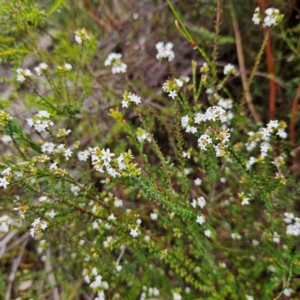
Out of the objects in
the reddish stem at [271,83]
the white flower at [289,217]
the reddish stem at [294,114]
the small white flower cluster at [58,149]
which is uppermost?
the reddish stem at [271,83]

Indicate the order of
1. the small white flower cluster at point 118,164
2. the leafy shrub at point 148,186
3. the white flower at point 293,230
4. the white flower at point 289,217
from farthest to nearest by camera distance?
the white flower at point 289,217 < the white flower at point 293,230 < the leafy shrub at point 148,186 < the small white flower cluster at point 118,164

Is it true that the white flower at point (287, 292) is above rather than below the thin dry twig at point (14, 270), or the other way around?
below

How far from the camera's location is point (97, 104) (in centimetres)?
269

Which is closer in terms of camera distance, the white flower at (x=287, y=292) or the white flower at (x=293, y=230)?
the white flower at (x=293, y=230)

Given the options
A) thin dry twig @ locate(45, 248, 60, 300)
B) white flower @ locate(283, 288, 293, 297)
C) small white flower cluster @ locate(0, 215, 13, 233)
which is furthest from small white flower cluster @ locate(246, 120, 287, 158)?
thin dry twig @ locate(45, 248, 60, 300)

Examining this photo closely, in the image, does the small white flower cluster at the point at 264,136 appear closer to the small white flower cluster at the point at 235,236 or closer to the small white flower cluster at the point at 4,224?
the small white flower cluster at the point at 235,236

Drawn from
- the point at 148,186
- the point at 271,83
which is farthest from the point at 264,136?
the point at 148,186

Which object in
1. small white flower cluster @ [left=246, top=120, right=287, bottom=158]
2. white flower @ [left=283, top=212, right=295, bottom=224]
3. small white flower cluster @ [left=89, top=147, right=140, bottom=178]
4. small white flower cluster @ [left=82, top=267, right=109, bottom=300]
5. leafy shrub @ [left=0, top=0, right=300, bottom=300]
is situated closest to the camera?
small white flower cluster @ [left=89, top=147, right=140, bottom=178]

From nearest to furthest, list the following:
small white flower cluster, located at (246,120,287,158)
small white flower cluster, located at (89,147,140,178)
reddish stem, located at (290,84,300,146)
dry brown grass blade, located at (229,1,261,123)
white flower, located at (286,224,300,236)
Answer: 1. small white flower cluster, located at (89,147,140,178)
2. small white flower cluster, located at (246,120,287,158)
3. white flower, located at (286,224,300,236)
4. reddish stem, located at (290,84,300,146)
5. dry brown grass blade, located at (229,1,261,123)

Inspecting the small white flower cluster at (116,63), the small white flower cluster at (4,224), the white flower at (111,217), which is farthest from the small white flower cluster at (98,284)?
the small white flower cluster at (116,63)

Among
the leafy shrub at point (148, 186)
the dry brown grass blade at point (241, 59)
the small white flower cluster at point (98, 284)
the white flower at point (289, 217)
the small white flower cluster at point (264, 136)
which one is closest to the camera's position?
the small white flower cluster at point (264, 136)

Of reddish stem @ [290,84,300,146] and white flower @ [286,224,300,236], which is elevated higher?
reddish stem @ [290,84,300,146]

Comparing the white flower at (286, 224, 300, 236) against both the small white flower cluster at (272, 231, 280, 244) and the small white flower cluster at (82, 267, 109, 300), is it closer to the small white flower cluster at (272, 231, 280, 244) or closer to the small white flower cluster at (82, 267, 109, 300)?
the small white flower cluster at (272, 231, 280, 244)

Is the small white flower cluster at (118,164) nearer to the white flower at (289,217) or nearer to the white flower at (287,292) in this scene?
the white flower at (289,217)
